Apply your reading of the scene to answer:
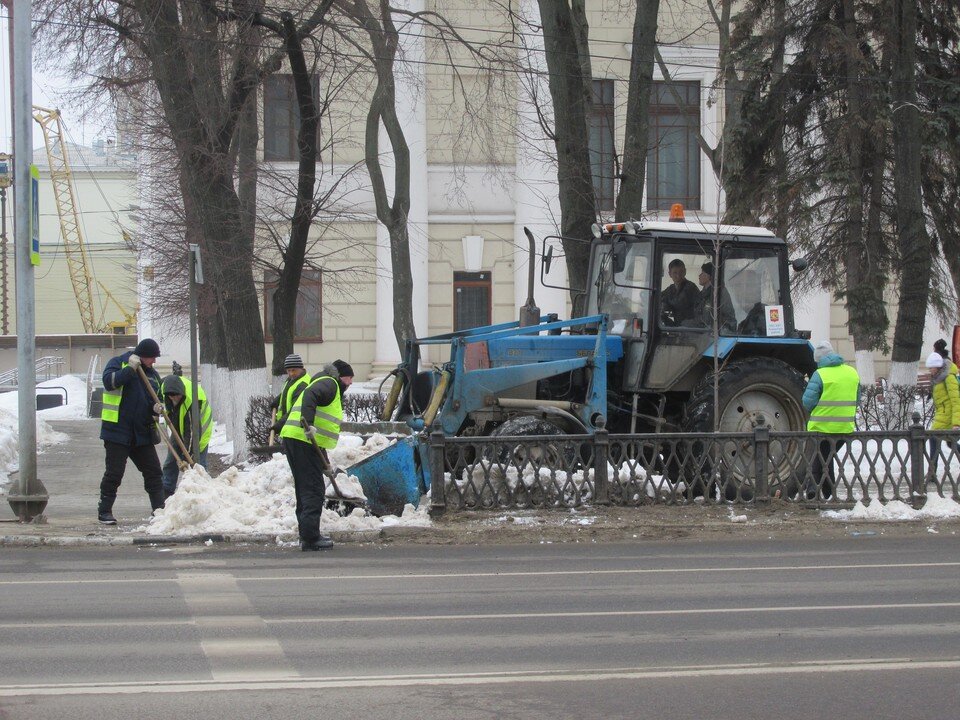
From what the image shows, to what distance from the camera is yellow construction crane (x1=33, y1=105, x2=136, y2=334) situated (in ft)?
238

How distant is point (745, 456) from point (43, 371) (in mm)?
42999

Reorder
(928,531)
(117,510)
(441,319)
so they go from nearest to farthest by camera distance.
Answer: (928,531) < (117,510) < (441,319)

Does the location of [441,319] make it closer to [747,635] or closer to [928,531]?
[928,531]

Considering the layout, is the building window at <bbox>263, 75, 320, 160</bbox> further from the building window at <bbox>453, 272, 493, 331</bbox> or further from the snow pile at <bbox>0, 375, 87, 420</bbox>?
the snow pile at <bbox>0, 375, 87, 420</bbox>

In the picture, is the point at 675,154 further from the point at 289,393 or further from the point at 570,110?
the point at 289,393

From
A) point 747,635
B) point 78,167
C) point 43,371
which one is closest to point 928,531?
point 747,635

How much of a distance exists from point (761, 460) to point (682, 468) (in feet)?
2.79

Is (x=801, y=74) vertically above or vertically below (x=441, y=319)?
above

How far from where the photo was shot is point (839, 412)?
43.4 feet

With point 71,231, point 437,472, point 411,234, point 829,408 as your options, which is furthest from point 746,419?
point 71,231

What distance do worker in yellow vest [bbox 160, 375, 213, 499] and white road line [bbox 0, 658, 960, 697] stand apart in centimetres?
770

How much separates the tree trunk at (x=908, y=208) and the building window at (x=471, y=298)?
11880 mm

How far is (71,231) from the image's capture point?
7519cm

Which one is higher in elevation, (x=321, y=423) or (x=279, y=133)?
(x=279, y=133)
